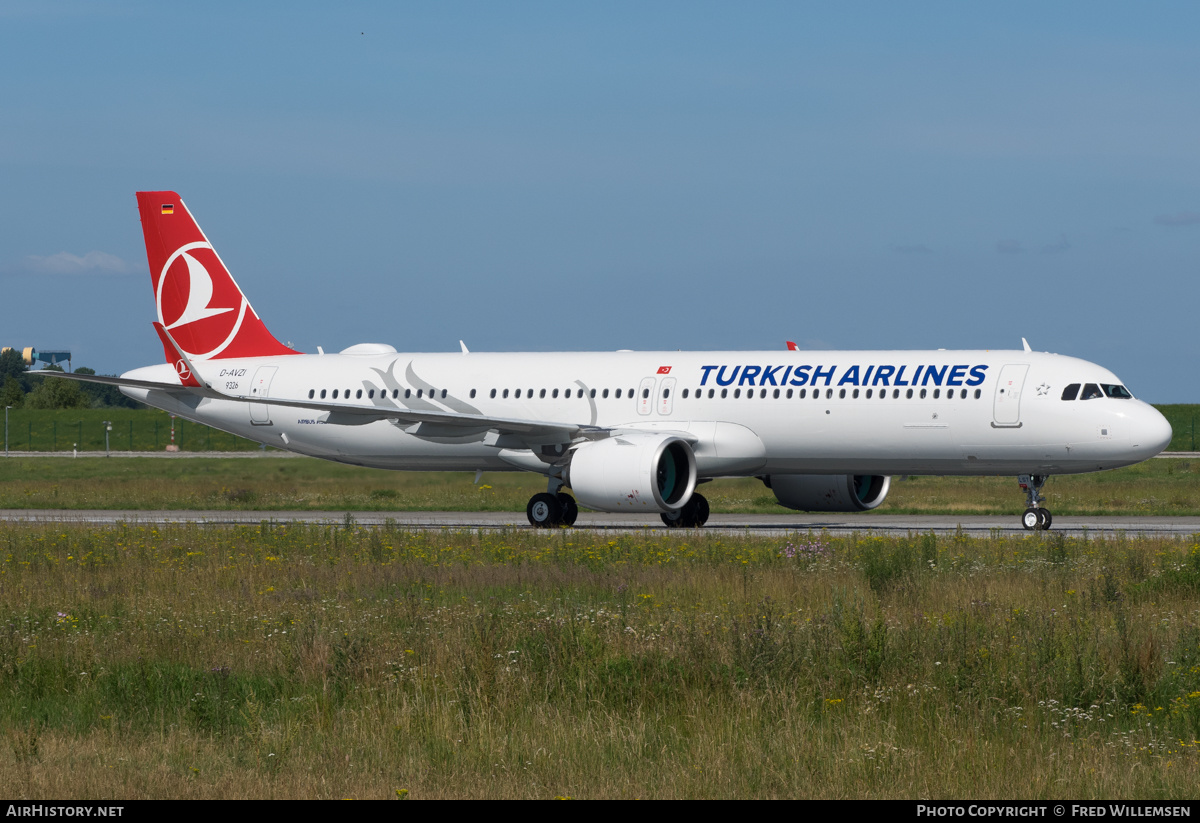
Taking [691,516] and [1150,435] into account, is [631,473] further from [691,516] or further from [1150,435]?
[1150,435]

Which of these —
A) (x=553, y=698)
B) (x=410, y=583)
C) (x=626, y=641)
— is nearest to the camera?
(x=553, y=698)

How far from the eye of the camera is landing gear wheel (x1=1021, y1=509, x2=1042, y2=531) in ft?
88.4

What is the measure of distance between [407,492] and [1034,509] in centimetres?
2292

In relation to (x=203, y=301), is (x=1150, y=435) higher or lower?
lower

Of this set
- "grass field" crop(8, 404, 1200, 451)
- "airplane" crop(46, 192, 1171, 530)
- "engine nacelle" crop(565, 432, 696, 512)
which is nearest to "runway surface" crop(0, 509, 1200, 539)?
"engine nacelle" crop(565, 432, 696, 512)

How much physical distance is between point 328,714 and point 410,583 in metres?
7.03

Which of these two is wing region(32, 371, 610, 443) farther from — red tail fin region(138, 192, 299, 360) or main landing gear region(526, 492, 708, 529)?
red tail fin region(138, 192, 299, 360)

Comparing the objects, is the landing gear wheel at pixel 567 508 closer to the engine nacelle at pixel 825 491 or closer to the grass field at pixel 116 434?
the engine nacelle at pixel 825 491

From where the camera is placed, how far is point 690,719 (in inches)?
388

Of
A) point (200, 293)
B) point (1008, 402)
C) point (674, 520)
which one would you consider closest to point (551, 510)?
point (674, 520)

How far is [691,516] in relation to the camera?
1217 inches

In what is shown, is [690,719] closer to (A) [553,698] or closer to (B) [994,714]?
(A) [553,698]

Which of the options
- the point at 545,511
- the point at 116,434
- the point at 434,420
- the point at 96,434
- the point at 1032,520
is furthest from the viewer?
the point at 96,434
